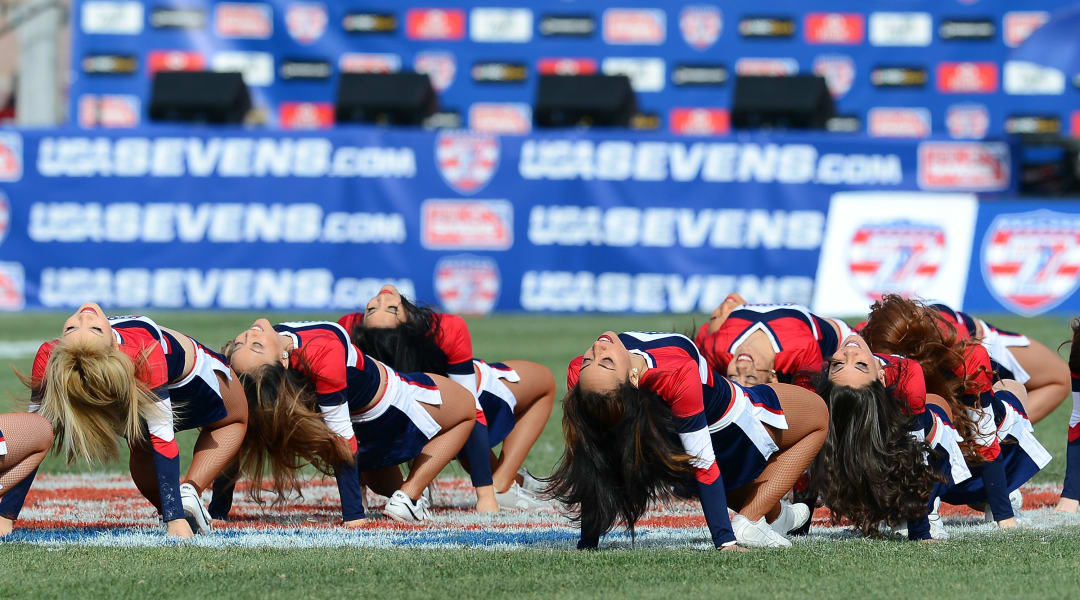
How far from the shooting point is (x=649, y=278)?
643 inches

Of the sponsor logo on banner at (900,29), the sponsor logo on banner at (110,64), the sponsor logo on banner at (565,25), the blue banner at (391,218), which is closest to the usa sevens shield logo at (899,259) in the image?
the blue banner at (391,218)

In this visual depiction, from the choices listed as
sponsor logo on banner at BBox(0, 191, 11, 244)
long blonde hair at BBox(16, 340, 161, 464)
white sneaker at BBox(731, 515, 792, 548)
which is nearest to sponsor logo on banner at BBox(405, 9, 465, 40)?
sponsor logo on banner at BBox(0, 191, 11, 244)

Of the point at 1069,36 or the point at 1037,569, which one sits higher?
the point at 1069,36

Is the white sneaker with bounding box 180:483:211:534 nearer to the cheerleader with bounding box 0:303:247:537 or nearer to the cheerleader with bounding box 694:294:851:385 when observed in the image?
the cheerleader with bounding box 0:303:247:537

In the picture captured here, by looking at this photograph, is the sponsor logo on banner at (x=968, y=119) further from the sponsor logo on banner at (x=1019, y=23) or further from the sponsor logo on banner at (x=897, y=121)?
the sponsor logo on banner at (x=1019, y=23)

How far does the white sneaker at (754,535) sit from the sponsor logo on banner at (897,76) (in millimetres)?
14387

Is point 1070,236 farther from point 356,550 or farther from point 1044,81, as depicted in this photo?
point 356,550

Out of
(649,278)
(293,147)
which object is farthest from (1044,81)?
(293,147)

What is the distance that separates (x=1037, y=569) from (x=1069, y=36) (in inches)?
552

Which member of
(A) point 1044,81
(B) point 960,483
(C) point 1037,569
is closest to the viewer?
(C) point 1037,569

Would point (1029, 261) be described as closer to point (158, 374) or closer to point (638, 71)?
point (638, 71)

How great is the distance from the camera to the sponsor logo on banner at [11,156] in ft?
53.7

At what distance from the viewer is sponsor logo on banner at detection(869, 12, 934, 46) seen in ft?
60.8

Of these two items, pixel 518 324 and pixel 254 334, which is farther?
pixel 518 324
